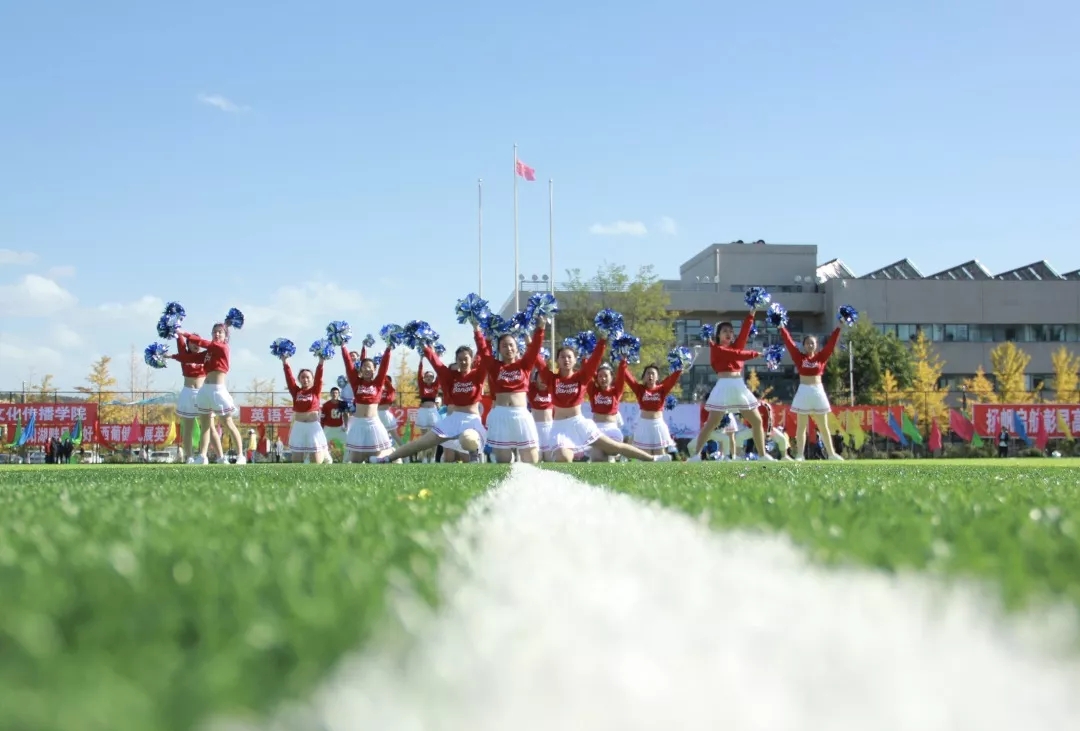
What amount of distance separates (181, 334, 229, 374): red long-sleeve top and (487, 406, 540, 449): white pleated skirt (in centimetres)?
495

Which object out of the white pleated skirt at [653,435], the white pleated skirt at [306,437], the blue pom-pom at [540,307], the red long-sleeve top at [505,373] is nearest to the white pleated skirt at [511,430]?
the red long-sleeve top at [505,373]

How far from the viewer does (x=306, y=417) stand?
19.5 meters

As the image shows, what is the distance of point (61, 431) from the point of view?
120 ft

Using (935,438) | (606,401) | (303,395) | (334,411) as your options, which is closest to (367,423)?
(303,395)

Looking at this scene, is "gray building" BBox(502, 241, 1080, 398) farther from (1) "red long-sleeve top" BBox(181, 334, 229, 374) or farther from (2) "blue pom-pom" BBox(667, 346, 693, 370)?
(1) "red long-sleeve top" BBox(181, 334, 229, 374)

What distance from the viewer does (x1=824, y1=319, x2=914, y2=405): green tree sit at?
63162 mm

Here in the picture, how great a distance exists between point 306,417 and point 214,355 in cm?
351

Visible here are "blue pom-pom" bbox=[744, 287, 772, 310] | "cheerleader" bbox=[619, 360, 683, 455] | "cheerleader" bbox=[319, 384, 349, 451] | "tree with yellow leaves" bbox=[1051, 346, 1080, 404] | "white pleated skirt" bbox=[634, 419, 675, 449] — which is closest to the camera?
"blue pom-pom" bbox=[744, 287, 772, 310]

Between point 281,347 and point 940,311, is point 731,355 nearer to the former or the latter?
point 281,347

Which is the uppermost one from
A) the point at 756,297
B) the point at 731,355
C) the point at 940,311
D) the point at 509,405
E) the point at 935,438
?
the point at 940,311

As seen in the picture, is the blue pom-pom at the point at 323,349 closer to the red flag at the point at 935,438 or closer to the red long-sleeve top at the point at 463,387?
the red long-sleeve top at the point at 463,387

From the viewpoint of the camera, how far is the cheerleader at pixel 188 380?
53.2 feet

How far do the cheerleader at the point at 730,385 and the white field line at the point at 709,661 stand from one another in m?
14.4

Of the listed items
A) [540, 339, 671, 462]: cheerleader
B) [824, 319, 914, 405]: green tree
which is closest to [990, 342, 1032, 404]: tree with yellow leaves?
[824, 319, 914, 405]: green tree
